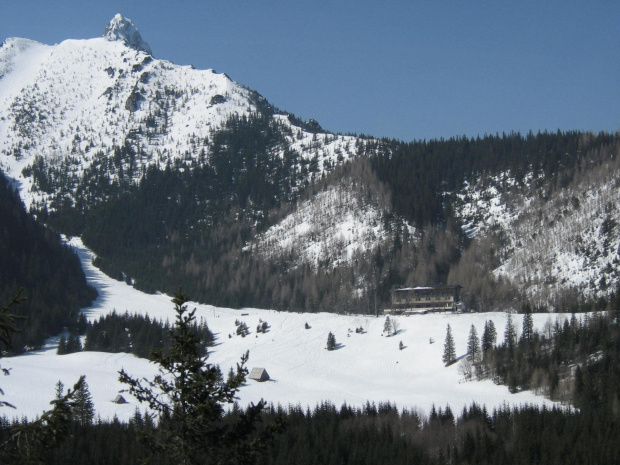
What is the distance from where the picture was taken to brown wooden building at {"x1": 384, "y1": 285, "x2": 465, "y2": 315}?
558 feet

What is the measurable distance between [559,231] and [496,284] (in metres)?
26.8

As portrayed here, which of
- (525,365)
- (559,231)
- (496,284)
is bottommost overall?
(525,365)

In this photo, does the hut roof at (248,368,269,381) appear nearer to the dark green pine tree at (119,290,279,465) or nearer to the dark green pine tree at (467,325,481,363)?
the dark green pine tree at (467,325,481,363)

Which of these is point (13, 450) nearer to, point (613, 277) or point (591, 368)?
point (591, 368)

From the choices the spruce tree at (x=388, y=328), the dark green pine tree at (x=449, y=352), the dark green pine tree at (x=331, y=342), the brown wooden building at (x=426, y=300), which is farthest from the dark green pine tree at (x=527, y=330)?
the brown wooden building at (x=426, y=300)

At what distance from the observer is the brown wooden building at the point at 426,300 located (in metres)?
170

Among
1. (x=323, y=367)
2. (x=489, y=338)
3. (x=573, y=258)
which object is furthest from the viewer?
(x=573, y=258)

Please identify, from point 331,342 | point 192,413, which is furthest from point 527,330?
point 192,413

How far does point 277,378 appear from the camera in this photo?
11931 centimetres

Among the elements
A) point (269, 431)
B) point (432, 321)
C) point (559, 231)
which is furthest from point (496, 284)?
point (269, 431)

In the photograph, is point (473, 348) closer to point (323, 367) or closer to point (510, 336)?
point (510, 336)

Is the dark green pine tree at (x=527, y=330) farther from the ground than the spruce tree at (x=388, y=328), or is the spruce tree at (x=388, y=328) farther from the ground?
the dark green pine tree at (x=527, y=330)

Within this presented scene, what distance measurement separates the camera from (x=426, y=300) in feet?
569

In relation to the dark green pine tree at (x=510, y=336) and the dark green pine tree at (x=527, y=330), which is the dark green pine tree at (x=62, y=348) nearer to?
the dark green pine tree at (x=510, y=336)
